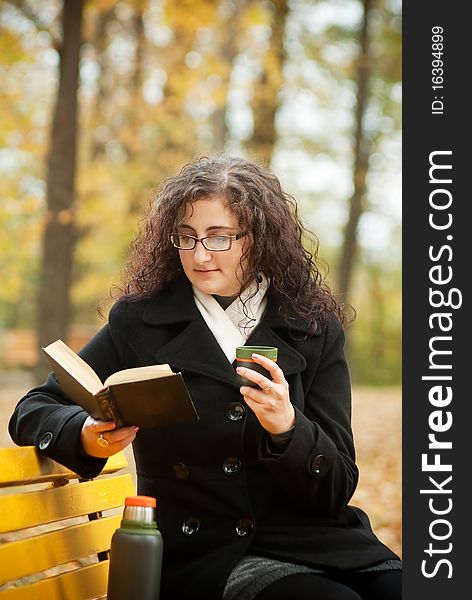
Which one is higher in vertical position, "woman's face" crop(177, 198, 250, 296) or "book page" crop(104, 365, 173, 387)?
"woman's face" crop(177, 198, 250, 296)

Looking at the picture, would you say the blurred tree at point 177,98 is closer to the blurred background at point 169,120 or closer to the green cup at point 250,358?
the blurred background at point 169,120

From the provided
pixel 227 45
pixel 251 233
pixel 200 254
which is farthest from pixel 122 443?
pixel 227 45

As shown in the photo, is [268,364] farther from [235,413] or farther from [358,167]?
[358,167]

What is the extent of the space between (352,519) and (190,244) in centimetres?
96

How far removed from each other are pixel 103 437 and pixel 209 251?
67cm

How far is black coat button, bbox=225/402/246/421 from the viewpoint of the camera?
2826mm

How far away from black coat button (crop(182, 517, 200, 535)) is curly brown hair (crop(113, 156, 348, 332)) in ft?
2.33

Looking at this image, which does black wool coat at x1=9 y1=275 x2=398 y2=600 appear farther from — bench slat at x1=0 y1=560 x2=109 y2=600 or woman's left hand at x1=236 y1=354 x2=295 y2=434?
bench slat at x1=0 y1=560 x2=109 y2=600

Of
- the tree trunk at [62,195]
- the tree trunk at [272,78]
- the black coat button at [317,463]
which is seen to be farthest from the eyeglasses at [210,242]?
the tree trunk at [272,78]

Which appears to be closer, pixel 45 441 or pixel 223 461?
pixel 45 441

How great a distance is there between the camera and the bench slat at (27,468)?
8.34ft

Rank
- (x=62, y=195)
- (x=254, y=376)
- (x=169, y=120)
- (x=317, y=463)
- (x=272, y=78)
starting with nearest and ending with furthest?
(x=254, y=376)
(x=317, y=463)
(x=62, y=195)
(x=272, y=78)
(x=169, y=120)

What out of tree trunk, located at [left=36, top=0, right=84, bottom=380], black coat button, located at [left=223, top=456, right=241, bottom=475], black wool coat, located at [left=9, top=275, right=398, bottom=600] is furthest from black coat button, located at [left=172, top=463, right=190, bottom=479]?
tree trunk, located at [left=36, top=0, right=84, bottom=380]

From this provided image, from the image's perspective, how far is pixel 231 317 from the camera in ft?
10.0
